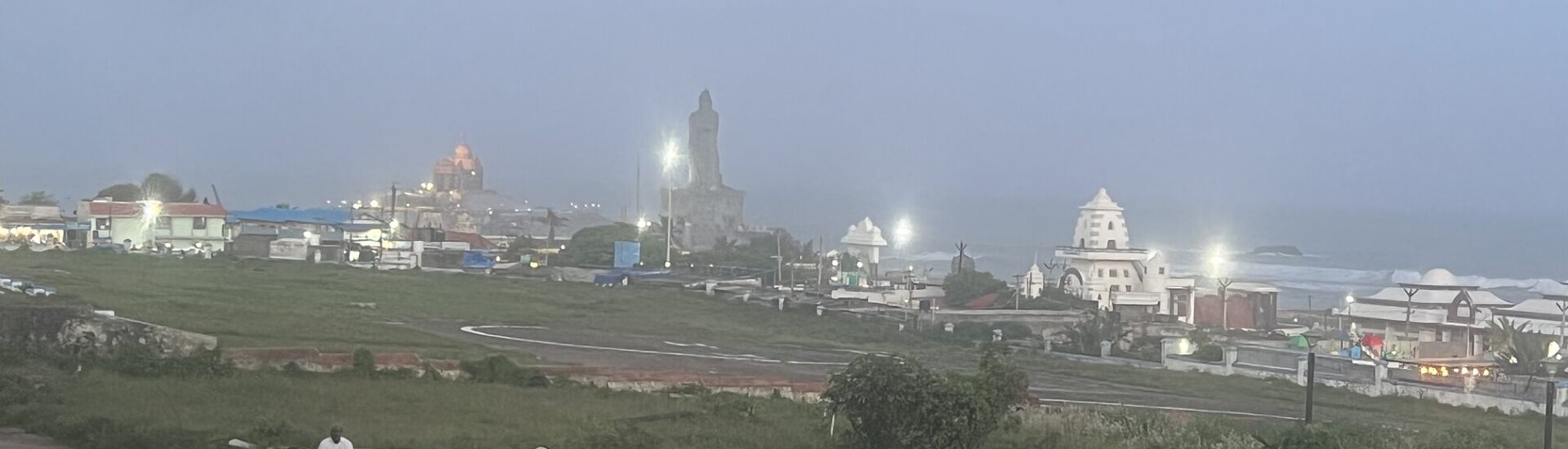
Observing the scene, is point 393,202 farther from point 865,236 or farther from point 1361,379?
point 1361,379

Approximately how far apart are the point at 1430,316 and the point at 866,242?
14.8m

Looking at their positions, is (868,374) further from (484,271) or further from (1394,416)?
(484,271)

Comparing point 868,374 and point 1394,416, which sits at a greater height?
point 868,374

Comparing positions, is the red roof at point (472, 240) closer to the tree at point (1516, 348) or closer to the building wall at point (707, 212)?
the building wall at point (707, 212)

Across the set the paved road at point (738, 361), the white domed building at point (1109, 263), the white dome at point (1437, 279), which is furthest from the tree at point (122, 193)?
the white dome at point (1437, 279)

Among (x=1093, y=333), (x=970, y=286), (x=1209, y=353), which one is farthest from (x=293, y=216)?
(x=1209, y=353)

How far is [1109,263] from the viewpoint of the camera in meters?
28.0

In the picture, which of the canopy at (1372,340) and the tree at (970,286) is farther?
the tree at (970,286)

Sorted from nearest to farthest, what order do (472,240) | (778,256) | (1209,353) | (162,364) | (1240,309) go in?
(162,364) → (1209,353) → (1240,309) → (472,240) → (778,256)

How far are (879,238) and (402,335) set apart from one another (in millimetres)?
21743

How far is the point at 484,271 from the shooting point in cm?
2111

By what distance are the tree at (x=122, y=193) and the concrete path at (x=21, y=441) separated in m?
19.5

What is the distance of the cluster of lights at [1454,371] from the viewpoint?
17.1 metres

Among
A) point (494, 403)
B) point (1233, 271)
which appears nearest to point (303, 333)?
point (494, 403)
